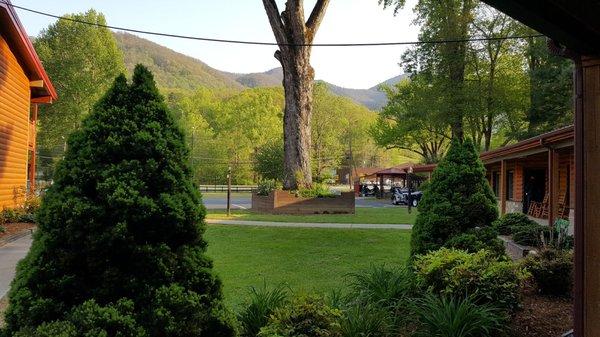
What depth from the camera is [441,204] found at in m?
6.27

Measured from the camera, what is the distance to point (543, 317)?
5.02m

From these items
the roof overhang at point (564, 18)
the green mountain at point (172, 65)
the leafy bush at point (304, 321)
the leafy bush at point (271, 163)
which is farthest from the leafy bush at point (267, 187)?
the green mountain at point (172, 65)

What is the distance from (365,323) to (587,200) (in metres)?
2.11

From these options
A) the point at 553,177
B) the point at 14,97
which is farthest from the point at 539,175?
the point at 14,97

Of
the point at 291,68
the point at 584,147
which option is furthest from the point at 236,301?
the point at 291,68

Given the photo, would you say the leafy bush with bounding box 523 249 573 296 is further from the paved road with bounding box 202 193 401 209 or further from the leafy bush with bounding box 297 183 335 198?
the paved road with bounding box 202 193 401 209

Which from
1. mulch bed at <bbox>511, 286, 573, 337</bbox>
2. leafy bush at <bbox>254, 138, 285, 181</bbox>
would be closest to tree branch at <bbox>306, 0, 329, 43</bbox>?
mulch bed at <bbox>511, 286, 573, 337</bbox>

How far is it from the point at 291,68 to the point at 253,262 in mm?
12873

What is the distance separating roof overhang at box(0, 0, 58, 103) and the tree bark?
336 inches

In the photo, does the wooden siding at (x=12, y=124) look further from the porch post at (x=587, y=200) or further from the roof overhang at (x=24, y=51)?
the porch post at (x=587, y=200)

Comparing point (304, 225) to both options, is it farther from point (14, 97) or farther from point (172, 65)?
point (172, 65)

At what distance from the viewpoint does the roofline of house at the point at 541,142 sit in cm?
1084

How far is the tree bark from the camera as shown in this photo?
19438 millimetres

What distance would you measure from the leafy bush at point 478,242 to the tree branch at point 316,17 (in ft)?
49.8
